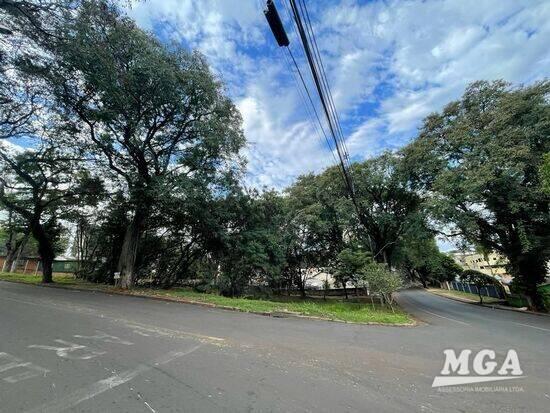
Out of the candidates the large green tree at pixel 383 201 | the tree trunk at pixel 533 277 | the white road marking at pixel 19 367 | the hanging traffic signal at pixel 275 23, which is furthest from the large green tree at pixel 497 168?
the white road marking at pixel 19 367

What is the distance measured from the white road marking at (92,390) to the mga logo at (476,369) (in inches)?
164

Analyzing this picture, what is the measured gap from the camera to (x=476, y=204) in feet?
59.8

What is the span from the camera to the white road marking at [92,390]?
305cm

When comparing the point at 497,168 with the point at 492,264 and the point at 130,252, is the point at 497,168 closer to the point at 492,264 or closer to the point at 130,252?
the point at 130,252

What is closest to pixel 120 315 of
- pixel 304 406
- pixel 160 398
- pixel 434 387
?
pixel 160 398

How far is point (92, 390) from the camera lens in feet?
11.5

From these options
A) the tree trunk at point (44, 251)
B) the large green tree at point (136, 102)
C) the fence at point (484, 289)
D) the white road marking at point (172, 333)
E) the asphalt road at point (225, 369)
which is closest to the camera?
the asphalt road at point (225, 369)

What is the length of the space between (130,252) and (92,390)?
14.7m

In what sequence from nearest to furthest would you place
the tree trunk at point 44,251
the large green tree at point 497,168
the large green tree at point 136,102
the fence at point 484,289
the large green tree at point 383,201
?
the large green tree at point 136,102 → the large green tree at point 497,168 → the tree trunk at point 44,251 → the large green tree at point 383,201 → the fence at point 484,289

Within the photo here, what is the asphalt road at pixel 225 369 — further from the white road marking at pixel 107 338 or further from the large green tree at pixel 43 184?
the large green tree at pixel 43 184

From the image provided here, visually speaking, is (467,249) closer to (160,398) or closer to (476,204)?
(476,204)

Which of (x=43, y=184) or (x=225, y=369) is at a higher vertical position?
(x=43, y=184)

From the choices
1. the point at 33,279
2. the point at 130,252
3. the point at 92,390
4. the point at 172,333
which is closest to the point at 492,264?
the point at 130,252

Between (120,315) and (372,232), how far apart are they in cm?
2147
